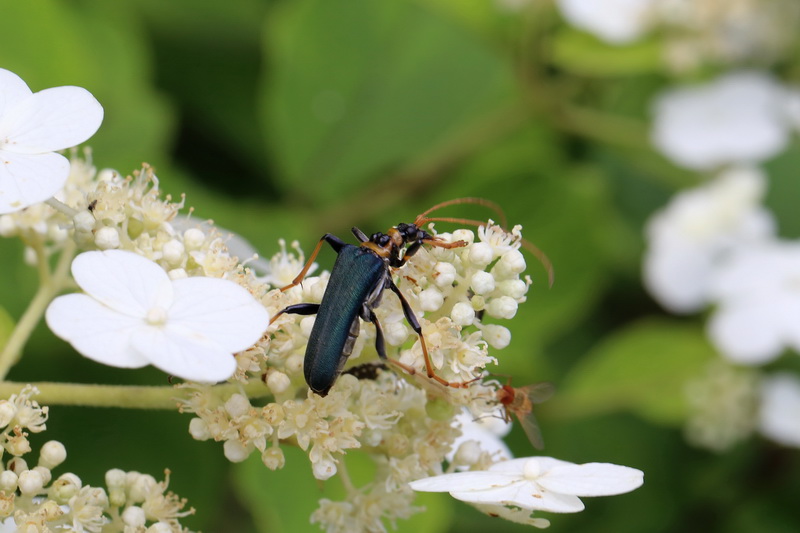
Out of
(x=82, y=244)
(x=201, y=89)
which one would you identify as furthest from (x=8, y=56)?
(x=82, y=244)

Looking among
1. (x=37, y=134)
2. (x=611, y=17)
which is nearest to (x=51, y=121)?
(x=37, y=134)

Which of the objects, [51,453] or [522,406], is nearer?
[51,453]

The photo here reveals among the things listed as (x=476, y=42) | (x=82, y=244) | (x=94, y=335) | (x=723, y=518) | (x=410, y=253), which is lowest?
Answer: (x=94, y=335)

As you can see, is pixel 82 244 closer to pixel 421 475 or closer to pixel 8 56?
pixel 421 475

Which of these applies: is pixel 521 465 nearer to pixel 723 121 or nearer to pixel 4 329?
pixel 4 329

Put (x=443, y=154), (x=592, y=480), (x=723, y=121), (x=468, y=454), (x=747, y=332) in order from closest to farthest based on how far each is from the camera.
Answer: (x=592, y=480)
(x=468, y=454)
(x=747, y=332)
(x=443, y=154)
(x=723, y=121)

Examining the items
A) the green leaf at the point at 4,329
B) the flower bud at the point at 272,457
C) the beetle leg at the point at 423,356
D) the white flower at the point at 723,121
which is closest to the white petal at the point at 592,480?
the beetle leg at the point at 423,356

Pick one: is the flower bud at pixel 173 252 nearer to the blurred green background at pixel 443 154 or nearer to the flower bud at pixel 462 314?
the flower bud at pixel 462 314
